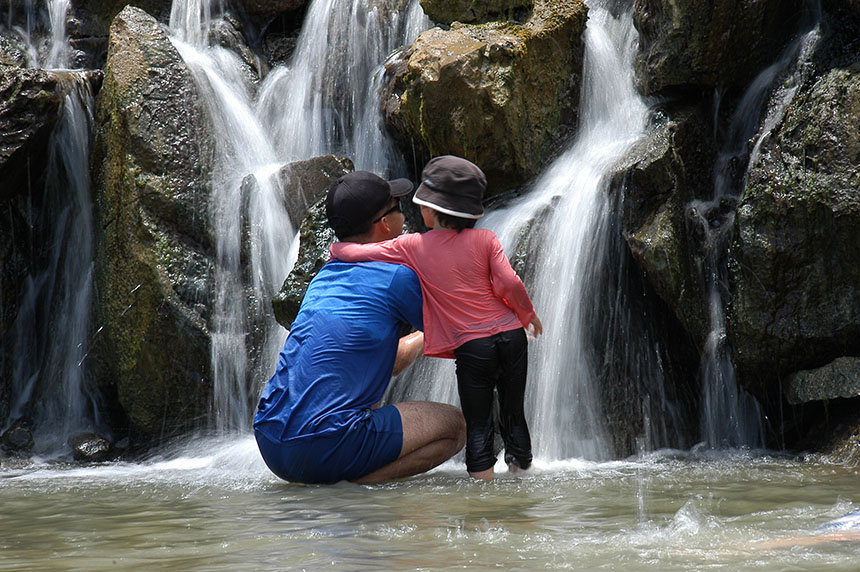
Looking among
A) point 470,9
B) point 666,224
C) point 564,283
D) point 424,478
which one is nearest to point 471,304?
point 424,478

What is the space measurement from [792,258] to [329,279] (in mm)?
2942

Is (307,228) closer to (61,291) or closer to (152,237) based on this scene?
(152,237)

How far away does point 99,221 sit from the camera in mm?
8898

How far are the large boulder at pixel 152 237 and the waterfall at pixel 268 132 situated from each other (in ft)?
0.59

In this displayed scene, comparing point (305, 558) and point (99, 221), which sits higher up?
point (99, 221)

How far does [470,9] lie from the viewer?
877cm

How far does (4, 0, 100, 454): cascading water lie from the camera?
8914mm

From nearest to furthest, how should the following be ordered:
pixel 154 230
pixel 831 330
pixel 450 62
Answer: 1. pixel 831 330
2. pixel 450 62
3. pixel 154 230

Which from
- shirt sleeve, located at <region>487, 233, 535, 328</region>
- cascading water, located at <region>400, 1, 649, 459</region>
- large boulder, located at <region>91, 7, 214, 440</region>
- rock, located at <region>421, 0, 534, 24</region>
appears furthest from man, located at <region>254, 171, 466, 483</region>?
rock, located at <region>421, 0, 534, 24</region>

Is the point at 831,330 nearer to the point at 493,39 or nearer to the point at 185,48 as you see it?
the point at 493,39

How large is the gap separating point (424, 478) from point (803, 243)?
2845 millimetres

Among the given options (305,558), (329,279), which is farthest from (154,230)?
(305,558)

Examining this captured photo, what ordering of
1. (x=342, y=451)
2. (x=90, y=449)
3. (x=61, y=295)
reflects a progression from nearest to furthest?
(x=342, y=451) < (x=90, y=449) < (x=61, y=295)

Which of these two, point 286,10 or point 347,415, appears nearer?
point 347,415
